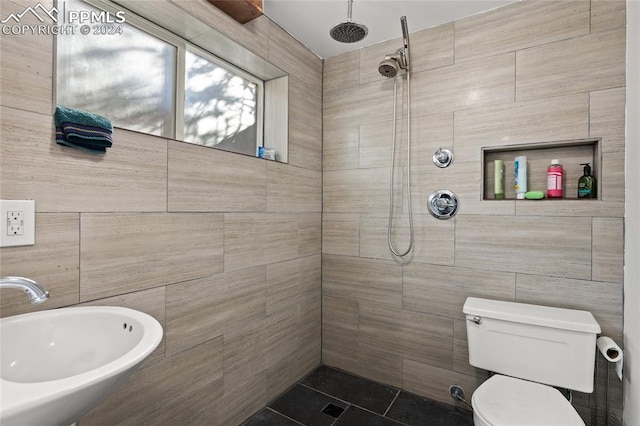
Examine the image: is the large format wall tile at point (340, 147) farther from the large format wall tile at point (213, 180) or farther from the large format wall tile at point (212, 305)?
the large format wall tile at point (212, 305)

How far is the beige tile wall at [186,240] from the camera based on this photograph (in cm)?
106

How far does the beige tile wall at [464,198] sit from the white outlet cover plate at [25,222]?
1725 millimetres

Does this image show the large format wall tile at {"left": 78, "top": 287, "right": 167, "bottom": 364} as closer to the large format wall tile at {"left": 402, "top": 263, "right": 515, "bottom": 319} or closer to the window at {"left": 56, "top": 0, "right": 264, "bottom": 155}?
the window at {"left": 56, "top": 0, "right": 264, "bottom": 155}

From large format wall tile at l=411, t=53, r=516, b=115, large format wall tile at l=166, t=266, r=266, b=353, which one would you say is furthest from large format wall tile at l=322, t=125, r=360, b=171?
large format wall tile at l=166, t=266, r=266, b=353

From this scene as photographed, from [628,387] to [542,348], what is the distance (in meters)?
0.41

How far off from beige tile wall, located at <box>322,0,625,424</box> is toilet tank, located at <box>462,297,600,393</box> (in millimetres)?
211

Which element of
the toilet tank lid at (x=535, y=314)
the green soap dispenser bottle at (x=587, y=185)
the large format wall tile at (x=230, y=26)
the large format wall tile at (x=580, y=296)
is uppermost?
the large format wall tile at (x=230, y=26)

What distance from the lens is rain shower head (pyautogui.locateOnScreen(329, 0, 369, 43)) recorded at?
1.62m

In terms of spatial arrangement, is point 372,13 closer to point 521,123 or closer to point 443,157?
point 443,157

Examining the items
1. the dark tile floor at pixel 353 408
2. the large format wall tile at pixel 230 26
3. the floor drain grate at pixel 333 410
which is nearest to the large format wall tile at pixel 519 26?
the large format wall tile at pixel 230 26

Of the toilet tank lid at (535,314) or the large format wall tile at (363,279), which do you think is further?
the large format wall tile at (363,279)

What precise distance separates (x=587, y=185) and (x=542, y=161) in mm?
256

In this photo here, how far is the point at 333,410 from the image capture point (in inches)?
75.9

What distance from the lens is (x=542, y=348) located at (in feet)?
5.03
